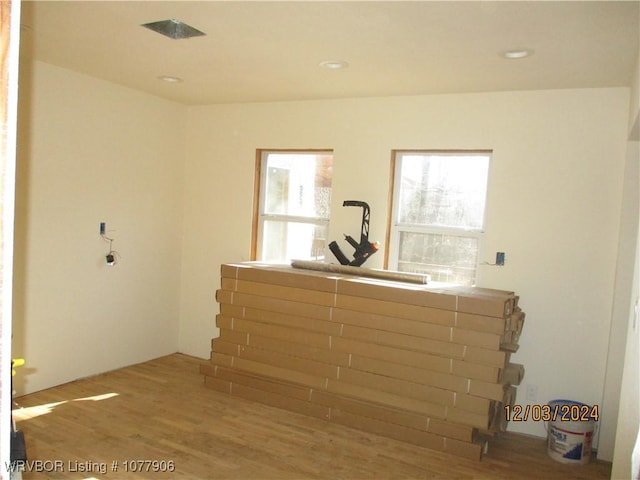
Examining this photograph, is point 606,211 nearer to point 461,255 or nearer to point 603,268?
point 603,268

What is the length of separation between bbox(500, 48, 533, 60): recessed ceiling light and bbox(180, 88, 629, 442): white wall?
2.80 ft

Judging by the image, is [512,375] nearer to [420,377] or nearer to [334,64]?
[420,377]

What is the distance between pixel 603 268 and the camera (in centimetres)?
348

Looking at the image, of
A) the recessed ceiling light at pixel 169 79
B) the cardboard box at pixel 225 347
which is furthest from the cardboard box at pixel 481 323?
the recessed ceiling light at pixel 169 79

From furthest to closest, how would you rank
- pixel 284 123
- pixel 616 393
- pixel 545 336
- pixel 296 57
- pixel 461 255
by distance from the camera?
pixel 284 123 → pixel 461 255 → pixel 545 336 → pixel 616 393 → pixel 296 57

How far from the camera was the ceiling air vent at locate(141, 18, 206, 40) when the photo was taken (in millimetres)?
2766

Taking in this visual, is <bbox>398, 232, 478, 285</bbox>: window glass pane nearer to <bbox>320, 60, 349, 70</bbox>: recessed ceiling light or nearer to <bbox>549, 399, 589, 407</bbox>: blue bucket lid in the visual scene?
<bbox>549, 399, 589, 407</bbox>: blue bucket lid

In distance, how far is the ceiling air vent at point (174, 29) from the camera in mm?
2766

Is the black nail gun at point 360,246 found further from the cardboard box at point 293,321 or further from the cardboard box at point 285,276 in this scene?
the cardboard box at point 293,321

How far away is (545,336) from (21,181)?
405 cm

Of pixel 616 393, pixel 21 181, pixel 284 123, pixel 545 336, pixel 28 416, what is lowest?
pixel 28 416

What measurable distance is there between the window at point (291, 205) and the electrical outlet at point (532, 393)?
2.02 metres

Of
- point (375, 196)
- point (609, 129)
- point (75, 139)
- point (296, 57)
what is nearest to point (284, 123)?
point (375, 196)

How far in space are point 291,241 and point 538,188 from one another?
2.23 m
